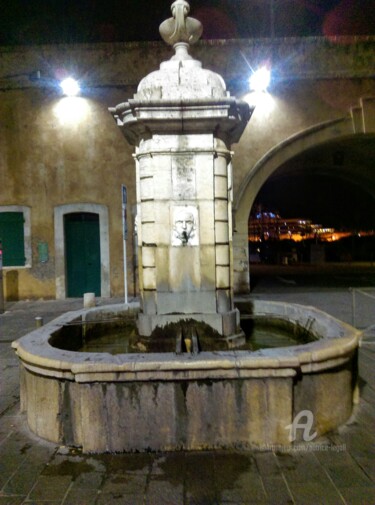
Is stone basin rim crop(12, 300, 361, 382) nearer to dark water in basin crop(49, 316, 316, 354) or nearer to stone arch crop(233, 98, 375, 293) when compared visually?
dark water in basin crop(49, 316, 316, 354)

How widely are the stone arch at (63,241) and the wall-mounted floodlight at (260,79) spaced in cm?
573

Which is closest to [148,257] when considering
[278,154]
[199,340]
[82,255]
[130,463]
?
[199,340]

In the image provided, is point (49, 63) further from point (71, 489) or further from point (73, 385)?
point (71, 489)

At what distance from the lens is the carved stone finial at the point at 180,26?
460 centimetres

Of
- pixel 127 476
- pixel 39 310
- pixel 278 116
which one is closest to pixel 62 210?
pixel 39 310

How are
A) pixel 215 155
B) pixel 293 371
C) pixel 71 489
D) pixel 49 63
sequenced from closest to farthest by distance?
pixel 71 489 < pixel 293 371 < pixel 215 155 < pixel 49 63

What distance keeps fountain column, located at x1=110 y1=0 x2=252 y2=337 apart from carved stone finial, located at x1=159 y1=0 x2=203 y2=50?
15 millimetres

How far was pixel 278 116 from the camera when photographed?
1220cm

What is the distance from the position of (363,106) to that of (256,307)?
9.10 meters

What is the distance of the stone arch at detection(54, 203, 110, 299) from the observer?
12250 millimetres

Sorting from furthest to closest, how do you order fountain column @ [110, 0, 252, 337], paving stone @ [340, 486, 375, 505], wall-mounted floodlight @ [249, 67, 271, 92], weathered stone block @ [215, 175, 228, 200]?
wall-mounted floodlight @ [249, 67, 271, 92]
weathered stone block @ [215, 175, 228, 200]
fountain column @ [110, 0, 252, 337]
paving stone @ [340, 486, 375, 505]

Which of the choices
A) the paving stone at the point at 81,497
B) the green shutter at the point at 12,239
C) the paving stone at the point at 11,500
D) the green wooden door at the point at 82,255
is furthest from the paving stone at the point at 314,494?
the green shutter at the point at 12,239

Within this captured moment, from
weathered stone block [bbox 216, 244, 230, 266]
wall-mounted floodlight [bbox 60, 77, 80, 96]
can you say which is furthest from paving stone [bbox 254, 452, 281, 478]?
wall-mounted floodlight [bbox 60, 77, 80, 96]

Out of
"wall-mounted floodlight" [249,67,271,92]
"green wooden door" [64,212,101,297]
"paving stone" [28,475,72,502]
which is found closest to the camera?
"paving stone" [28,475,72,502]
